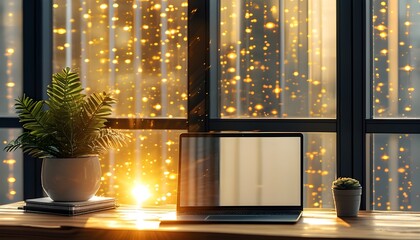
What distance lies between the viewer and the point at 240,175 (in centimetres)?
275

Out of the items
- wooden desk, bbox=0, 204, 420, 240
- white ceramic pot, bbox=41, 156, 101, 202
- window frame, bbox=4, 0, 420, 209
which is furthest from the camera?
window frame, bbox=4, 0, 420, 209

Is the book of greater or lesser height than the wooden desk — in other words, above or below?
above

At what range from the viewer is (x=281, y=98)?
3.22 metres

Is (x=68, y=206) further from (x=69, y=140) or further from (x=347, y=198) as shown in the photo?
(x=347, y=198)

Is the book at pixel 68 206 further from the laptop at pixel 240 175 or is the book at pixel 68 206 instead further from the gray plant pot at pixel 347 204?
the gray plant pot at pixel 347 204

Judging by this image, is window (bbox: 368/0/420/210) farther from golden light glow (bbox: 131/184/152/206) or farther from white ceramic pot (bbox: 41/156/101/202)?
white ceramic pot (bbox: 41/156/101/202)

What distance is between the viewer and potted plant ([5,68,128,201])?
9.30 ft

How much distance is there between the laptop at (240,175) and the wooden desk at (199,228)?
11 cm

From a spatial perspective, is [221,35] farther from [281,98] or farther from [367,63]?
[367,63]

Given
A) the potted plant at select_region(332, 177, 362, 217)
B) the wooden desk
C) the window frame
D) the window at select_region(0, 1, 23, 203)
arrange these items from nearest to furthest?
the wooden desk, the potted plant at select_region(332, 177, 362, 217), the window frame, the window at select_region(0, 1, 23, 203)

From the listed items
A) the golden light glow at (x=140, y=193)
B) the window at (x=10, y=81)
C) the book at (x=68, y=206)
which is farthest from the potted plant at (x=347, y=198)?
the window at (x=10, y=81)

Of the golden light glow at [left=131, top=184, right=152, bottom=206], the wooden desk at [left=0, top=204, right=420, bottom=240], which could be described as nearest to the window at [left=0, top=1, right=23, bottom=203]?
the golden light glow at [left=131, top=184, right=152, bottom=206]

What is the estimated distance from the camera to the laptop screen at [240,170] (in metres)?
2.71

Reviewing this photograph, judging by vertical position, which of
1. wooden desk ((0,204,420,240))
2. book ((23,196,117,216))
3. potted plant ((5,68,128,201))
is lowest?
wooden desk ((0,204,420,240))
